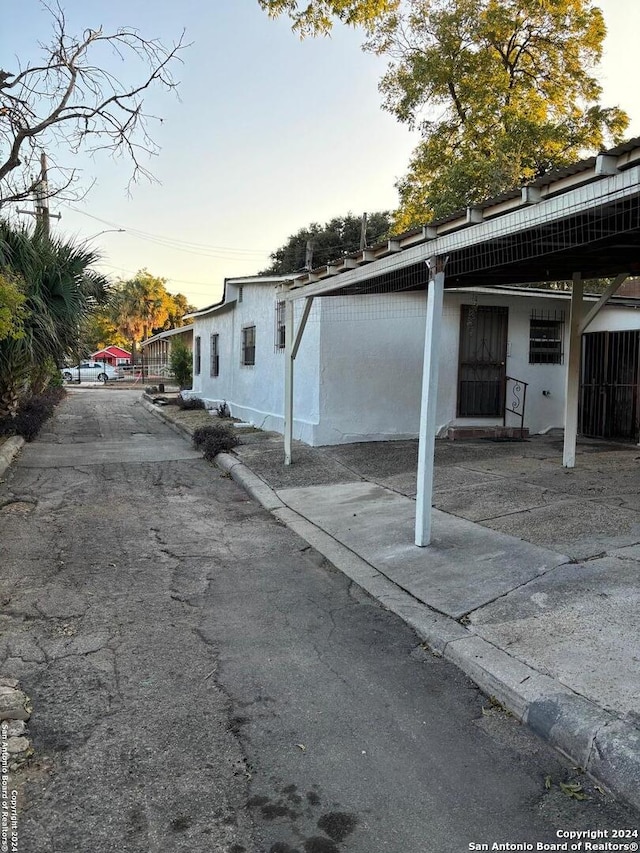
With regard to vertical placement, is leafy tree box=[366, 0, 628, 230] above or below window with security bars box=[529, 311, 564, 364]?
above

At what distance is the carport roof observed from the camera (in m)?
4.02

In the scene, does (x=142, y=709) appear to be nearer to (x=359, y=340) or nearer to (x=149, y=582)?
(x=149, y=582)

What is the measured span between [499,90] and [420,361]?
12.7m

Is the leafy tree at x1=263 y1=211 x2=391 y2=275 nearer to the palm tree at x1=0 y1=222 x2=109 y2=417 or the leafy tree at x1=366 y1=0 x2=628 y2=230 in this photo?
the leafy tree at x1=366 y1=0 x2=628 y2=230

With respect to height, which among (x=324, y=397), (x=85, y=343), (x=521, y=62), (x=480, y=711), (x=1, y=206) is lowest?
(x=480, y=711)

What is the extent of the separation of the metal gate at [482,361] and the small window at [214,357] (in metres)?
9.13

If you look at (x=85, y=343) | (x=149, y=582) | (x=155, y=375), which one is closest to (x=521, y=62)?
(x=85, y=343)

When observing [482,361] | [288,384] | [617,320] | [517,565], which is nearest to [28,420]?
[288,384]

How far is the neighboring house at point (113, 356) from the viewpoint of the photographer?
2799 inches

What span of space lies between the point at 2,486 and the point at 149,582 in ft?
15.1

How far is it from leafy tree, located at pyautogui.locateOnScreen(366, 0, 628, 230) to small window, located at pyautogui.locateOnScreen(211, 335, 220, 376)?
7.88 metres

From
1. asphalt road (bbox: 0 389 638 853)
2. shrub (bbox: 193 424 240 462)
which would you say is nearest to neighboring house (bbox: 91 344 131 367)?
shrub (bbox: 193 424 240 462)

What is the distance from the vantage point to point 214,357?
19.8 metres

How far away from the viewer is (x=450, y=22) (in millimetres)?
19406
